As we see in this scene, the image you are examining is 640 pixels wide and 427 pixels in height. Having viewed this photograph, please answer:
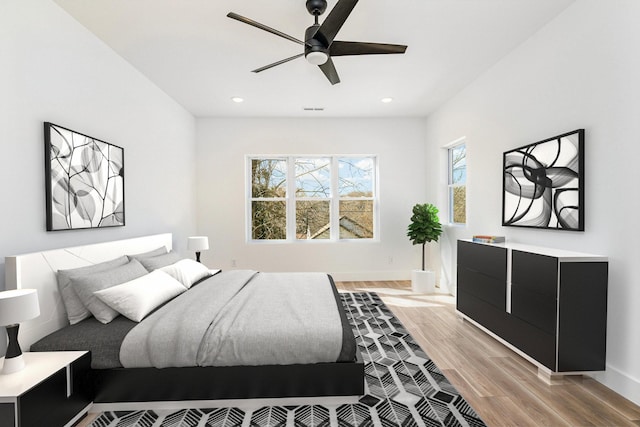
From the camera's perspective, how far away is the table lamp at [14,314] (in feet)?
5.13

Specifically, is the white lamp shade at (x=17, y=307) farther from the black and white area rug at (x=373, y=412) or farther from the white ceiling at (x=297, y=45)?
the white ceiling at (x=297, y=45)

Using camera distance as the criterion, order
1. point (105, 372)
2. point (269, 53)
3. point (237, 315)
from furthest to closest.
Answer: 1. point (269, 53)
2. point (237, 315)
3. point (105, 372)

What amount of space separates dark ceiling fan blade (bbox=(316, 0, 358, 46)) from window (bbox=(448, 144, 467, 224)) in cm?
285

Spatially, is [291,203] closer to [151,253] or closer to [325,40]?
[151,253]

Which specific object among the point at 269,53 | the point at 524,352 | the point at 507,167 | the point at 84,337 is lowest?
the point at 524,352

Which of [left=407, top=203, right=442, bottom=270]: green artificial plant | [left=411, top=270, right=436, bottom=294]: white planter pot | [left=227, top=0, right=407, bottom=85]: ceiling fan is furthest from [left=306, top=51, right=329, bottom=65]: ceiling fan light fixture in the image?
[left=411, top=270, right=436, bottom=294]: white planter pot

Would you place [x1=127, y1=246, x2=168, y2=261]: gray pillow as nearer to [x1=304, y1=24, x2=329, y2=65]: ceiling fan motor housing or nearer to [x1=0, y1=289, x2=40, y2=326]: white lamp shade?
[x1=0, y1=289, x2=40, y2=326]: white lamp shade

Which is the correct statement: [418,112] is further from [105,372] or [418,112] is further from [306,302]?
[105,372]

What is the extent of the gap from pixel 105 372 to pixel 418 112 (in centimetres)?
502

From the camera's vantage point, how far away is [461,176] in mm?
4621

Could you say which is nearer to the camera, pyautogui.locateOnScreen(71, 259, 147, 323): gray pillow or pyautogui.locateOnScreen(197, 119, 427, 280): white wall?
pyautogui.locateOnScreen(71, 259, 147, 323): gray pillow

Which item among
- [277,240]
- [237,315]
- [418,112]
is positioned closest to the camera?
[237,315]

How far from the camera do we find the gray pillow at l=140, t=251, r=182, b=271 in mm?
2994

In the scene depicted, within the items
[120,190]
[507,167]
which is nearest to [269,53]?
[120,190]
